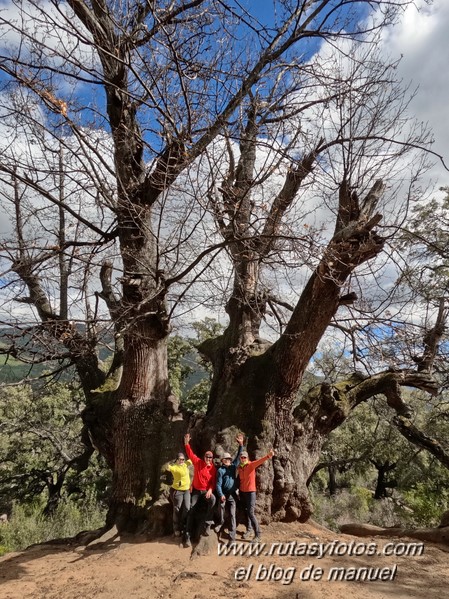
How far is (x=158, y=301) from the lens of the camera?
605 cm

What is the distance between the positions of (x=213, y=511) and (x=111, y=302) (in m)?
3.46

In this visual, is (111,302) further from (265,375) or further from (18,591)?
(18,591)

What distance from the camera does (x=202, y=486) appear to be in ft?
18.8

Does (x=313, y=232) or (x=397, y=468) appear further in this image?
(x=397, y=468)

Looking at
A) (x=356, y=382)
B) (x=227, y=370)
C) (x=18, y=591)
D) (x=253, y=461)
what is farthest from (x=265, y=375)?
(x=18, y=591)

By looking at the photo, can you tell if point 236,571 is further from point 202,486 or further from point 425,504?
point 425,504

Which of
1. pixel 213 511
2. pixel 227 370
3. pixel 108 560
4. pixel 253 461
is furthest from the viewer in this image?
pixel 227 370

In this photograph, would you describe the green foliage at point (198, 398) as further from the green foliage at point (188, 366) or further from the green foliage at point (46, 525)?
the green foliage at point (46, 525)

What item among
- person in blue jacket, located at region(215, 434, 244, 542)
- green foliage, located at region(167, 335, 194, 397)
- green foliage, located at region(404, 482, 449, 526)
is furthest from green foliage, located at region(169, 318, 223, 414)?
person in blue jacket, located at region(215, 434, 244, 542)

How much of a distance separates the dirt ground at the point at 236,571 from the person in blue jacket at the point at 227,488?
331 millimetres

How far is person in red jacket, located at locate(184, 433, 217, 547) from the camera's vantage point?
5402 millimetres

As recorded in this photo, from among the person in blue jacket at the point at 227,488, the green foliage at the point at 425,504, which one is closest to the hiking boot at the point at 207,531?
the person in blue jacket at the point at 227,488

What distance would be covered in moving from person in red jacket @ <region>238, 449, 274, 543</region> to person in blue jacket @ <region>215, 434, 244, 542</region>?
9cm

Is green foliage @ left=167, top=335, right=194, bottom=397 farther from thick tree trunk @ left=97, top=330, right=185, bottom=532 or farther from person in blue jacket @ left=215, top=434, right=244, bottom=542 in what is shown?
person in blue jacket @ left=215, top=434, right=244, bottom=542
